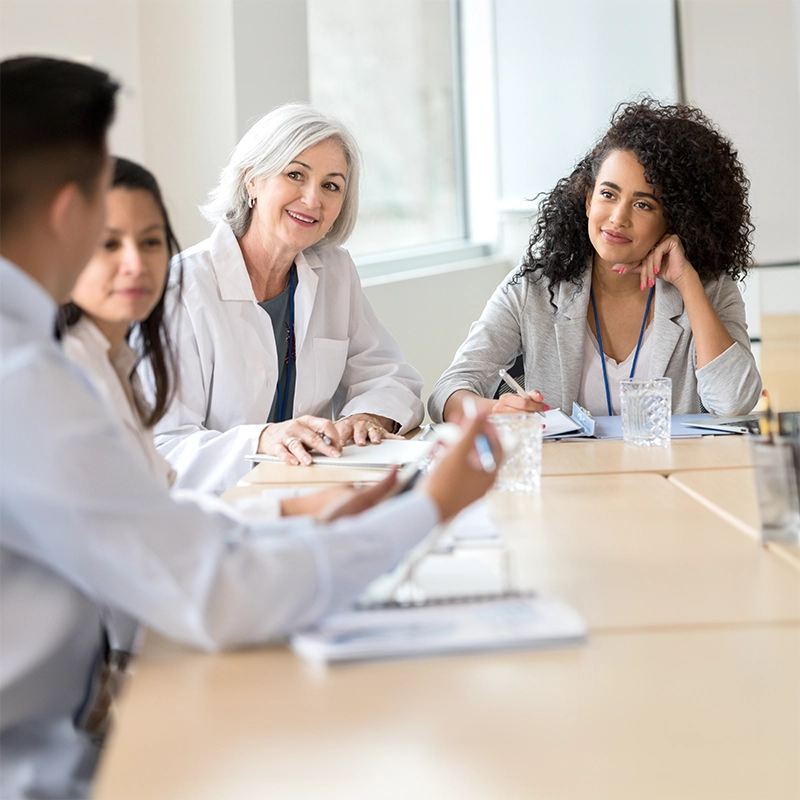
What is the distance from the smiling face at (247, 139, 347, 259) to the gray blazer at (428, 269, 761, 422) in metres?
0.46

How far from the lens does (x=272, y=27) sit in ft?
10.6

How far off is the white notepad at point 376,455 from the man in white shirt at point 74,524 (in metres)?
0.81

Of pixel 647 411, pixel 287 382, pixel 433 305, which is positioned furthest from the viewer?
pixel 433 305

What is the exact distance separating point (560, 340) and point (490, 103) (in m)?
2.88

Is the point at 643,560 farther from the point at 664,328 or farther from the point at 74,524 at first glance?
the point at 664,328

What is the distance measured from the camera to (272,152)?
2.36 m

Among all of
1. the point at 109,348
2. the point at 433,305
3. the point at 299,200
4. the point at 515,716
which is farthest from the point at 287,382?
the point at 433,305

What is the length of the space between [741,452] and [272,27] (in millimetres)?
2202

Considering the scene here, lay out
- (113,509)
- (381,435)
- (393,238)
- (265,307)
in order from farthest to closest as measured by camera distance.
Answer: (393,238) → (265,307) → (381,435) → (113,509)

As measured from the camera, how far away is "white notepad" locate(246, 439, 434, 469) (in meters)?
1.74

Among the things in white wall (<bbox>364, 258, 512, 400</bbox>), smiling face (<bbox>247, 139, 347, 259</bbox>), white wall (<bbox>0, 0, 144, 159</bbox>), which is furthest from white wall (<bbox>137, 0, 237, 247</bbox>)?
white wall (<bbox>364, 258, 512, 400</bbox>)

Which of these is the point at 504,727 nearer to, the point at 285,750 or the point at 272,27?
the point at 285,750

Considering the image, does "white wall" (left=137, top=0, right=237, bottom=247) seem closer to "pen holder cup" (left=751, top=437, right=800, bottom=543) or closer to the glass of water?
the glass of water

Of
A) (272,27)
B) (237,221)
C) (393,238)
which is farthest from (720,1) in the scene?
(237,221)
